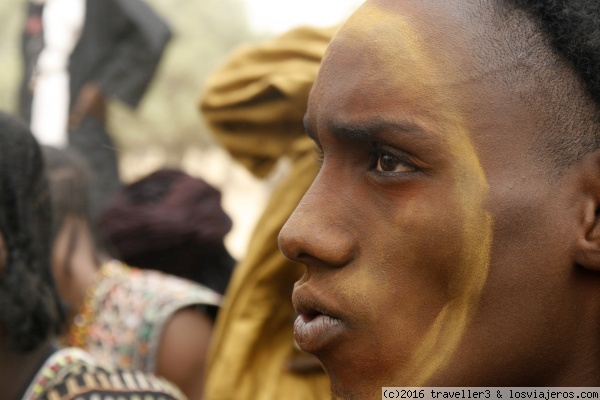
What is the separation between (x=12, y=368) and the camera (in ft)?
8.70

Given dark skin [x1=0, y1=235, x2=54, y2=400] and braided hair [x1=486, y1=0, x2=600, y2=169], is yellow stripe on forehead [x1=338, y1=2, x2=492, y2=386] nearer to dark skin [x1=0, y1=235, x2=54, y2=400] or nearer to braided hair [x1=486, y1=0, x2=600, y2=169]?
braided hair [x1=486, y1=0, x2=600, y2=169]

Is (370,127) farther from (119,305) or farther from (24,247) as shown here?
(119,305)

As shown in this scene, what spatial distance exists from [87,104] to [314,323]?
15.1 ft

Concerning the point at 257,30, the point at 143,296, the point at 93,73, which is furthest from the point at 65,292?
the point at 257,30

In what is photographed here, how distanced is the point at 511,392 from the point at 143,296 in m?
2.25

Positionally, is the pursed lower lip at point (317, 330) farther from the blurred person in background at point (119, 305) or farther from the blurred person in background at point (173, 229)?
the blurred person in background at point (173, 229)

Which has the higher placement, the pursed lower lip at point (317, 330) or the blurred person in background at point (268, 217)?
the pursed lower lip at point (317, 330)

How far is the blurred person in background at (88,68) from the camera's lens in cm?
575

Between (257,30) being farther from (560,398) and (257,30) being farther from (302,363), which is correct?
(560,398)

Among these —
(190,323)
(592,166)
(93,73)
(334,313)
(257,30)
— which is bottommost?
(257,30)

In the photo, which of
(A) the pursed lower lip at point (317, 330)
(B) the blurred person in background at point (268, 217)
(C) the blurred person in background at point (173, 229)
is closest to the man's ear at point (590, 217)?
(A) the pursed lower lip at point (317, 330)

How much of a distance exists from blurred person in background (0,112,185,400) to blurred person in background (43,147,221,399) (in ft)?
2.31

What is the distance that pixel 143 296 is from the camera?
143 inches

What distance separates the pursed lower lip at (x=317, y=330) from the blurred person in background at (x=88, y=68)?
419 centimetres
